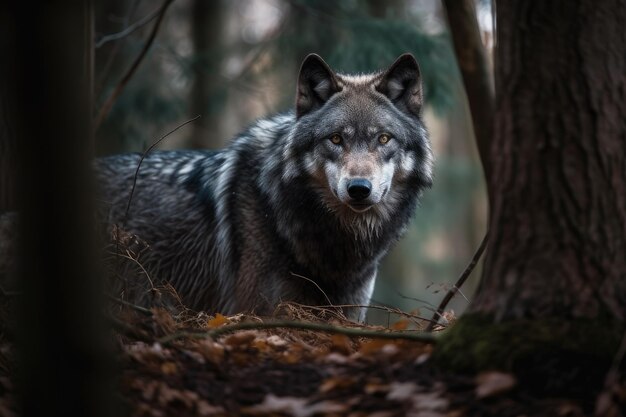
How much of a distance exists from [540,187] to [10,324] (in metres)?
2.50

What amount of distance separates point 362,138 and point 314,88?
2.29 ft

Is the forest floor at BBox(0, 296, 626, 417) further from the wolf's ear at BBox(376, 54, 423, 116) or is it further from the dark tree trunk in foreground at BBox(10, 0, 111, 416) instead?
the wolf's ear at BBox(376, 54, 423, 116)

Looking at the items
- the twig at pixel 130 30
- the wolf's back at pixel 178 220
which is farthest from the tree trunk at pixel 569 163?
the twig at pixel 130 30

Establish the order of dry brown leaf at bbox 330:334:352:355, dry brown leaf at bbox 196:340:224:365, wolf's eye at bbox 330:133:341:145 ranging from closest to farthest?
1. dry brown leaf at bbox 196:340:224:365
2. dry brown leaf at bbox 330:334:352:355
3. wolf's eye at bbox 330:133:341:145

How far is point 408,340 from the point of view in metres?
3.48

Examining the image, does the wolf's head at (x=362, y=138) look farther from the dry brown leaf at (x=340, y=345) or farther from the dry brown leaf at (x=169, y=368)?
the dry brown leaf at (x=169, y=368)

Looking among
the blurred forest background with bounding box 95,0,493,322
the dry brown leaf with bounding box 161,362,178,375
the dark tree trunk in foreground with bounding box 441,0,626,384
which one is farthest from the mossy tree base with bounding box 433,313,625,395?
the blurred forest background with bounding box 95,0,493,322

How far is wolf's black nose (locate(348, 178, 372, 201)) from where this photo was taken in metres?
5.49

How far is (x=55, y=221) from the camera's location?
219cm

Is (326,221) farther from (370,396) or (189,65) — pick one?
(189,65)

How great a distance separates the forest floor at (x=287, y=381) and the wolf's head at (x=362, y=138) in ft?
7.09

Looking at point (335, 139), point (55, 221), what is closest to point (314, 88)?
point (335, 139)

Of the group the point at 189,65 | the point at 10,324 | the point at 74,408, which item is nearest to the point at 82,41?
the point at 74,408

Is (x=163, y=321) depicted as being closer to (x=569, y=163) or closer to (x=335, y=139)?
(x=569, y=163)
